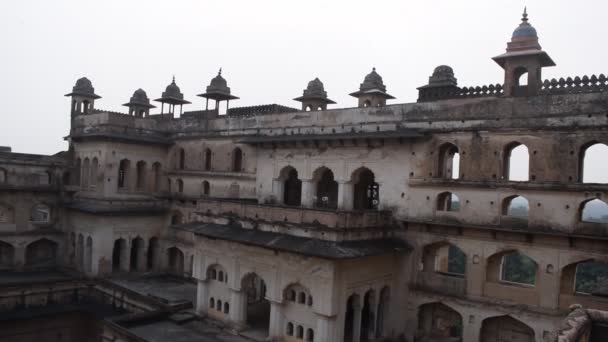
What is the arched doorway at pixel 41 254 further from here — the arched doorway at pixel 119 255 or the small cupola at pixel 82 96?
the small cupola at pixel 82 96

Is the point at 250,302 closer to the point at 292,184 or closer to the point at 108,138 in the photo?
the point at 292,184

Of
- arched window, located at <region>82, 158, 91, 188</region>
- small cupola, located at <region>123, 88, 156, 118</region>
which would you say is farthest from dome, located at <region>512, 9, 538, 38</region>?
small cupola, located at <region>123, 88, 156, 118</region>

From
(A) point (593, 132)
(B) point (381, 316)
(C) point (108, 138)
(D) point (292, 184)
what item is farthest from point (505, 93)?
(C) point (108, 138)

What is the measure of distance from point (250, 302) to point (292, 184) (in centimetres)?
633

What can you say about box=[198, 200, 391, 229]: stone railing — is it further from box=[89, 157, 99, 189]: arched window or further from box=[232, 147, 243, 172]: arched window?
box=[89, 157, 99, 189]: arched window

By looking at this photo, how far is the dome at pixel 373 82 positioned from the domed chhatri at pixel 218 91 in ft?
29.2

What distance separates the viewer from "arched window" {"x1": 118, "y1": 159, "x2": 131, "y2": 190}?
28703 mm

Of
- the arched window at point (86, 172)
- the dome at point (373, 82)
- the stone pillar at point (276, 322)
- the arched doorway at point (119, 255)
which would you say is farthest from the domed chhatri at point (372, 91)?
the arched window at point (86, 172)

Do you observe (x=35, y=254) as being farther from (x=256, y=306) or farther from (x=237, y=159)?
(x=256, y=306)

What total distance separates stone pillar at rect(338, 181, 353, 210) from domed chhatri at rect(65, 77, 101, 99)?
2071 cm

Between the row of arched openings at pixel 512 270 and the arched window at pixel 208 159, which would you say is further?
the arched window at pixel 208 159

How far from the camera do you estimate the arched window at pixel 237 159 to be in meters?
26.9

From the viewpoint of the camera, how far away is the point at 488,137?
1811 centimetres

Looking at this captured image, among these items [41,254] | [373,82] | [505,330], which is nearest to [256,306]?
[505,330]
